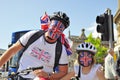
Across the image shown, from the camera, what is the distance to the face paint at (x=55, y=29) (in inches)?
153

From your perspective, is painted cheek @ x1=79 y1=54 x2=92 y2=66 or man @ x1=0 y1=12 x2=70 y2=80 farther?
painted cheek @ x1=79 y1=54 x2=92 y2=66

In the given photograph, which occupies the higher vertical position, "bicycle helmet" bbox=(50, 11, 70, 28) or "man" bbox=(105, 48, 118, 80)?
"bicycle helmet" bbox=(50, 11, 70, 28)

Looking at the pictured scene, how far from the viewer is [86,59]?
206 inches

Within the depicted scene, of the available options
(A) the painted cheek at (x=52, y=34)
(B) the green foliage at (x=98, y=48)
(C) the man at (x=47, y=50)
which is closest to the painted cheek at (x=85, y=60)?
(C) the man at (x=47, y=50)

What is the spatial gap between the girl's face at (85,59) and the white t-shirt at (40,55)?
4.08 feet

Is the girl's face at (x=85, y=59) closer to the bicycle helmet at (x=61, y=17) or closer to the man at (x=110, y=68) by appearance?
the bicycle helmet at (x=61, y=17)

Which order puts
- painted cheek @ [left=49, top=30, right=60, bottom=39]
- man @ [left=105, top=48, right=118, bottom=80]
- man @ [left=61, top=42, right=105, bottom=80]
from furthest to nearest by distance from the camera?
1. man @ [left=105, top=48, right=118, bottom=80]
2. man @ [left=61, top=42, right=105, bottom=80]
3. painted cheek @ [left=49, top=30, right=60, bottom=39]

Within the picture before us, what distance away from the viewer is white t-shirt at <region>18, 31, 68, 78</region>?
395 centimetres

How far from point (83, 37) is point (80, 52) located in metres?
78.3

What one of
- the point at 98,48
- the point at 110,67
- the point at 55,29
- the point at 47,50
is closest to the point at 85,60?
the point at 47,50

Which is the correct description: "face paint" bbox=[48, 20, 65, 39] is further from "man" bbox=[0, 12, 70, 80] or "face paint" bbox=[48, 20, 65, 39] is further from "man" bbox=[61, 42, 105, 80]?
"man" bbox=[61, 42, 105, 80]

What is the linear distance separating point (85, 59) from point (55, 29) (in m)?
1.51

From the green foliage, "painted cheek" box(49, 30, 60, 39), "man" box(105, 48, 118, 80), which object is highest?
the green foliage

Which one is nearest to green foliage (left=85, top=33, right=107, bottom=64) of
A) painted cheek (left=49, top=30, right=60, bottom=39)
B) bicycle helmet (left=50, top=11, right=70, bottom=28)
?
bicycle helmet (left=50, top=11, right=70, bottom=28)
